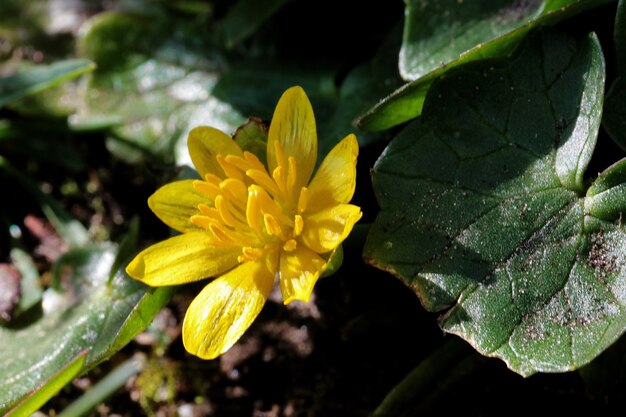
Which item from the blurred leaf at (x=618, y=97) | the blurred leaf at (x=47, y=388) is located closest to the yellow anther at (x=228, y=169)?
the blurred leaf at (x=47, y=388)

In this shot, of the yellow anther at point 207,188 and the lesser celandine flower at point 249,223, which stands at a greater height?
the yellow anther at point 207,188

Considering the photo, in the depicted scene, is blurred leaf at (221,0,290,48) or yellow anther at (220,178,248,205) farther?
blurred leaf at (221,0,290,48)

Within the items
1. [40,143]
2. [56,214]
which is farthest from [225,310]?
[40,143]

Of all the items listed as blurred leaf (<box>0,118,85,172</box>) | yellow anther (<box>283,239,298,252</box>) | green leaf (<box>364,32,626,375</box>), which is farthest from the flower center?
blurred leaf (<box>0,118,85,172</box>)

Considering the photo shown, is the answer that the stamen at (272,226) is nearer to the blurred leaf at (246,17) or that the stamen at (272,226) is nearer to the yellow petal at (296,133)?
the yellow petal at (296,133)

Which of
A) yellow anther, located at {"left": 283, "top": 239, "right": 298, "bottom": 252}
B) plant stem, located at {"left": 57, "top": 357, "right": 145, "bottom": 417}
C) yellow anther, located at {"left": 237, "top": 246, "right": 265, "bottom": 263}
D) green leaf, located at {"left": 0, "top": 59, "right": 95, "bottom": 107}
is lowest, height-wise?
plant stem, located at {"left": 57, "top": 357, "right": 145, "bottom": 417}

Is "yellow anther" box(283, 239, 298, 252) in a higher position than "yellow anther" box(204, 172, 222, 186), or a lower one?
lower

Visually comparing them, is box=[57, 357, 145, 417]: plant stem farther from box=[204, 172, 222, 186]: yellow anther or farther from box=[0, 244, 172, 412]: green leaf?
box=[204, 172, 222, 186]: yellow anther
